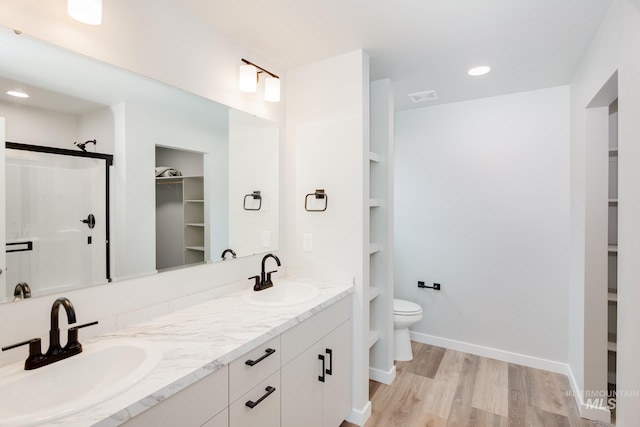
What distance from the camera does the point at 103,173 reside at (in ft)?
4.31

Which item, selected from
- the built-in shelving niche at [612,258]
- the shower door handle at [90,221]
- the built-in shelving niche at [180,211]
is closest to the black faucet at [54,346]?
the shower door handle at [90,221]

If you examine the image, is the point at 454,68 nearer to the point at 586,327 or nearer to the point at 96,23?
the point at 586,327

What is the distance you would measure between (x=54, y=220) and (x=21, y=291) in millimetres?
262

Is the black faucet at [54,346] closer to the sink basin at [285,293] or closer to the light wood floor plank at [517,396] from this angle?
the sink basin at [285,293]

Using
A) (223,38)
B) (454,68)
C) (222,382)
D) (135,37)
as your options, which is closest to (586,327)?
(454,68)

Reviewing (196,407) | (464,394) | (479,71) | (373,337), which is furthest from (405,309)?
(196,407)

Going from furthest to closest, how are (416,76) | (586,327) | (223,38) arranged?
1. (416,76)
2. (586,327)
3. (223,38)

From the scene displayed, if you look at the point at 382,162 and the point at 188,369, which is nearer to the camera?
the point at 188,369

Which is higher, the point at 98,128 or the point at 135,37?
the point at 135,37

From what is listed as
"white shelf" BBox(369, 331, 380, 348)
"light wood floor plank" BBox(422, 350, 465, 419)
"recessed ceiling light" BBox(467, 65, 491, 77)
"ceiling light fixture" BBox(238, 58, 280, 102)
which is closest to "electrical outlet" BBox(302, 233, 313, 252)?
"white shelf" BBox(369, 331, 380, 348)

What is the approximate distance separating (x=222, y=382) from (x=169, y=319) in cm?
50

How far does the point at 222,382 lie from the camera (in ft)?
3.58

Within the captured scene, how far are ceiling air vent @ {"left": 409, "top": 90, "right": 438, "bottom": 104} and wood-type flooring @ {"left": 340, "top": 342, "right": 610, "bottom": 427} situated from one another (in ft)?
7.87

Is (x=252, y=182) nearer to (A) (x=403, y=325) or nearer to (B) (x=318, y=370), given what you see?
(B) (x=318, y=370)
